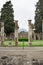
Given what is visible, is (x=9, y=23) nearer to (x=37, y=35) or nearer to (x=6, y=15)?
(x=6, y=15)

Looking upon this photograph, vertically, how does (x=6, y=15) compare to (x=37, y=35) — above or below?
above

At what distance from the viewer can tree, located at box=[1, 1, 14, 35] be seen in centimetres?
6500

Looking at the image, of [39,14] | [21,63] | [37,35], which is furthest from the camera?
[39,14]

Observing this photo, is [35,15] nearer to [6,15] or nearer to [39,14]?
[39,14]

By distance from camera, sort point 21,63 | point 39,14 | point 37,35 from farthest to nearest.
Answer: point 39,14, point 37,35, point 21,63

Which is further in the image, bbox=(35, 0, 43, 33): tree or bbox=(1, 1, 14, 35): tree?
bbox=(1, 1, 14, 35): tree

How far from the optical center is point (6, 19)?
65.2 m

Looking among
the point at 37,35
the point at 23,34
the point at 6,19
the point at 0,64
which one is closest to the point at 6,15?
the point at 6,19

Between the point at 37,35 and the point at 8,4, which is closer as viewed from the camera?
the point at 37,35

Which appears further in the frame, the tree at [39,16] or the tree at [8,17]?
the tree at [8,17]

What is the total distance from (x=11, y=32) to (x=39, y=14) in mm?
8848

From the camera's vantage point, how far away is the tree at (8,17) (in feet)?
213

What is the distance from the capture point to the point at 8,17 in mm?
65250

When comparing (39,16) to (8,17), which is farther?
(8,17)
